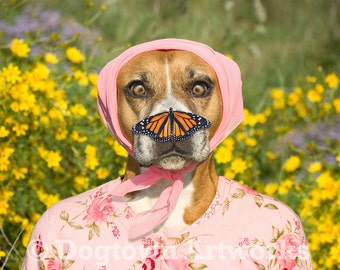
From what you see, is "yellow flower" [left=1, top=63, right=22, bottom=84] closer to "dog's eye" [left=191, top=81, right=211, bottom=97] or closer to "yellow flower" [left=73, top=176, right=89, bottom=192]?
"yellow flower" [left=73, top=176, right=89, bottom=192]

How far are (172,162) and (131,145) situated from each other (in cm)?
26

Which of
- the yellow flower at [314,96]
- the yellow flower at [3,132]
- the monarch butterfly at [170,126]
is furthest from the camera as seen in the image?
the yellow flower at [314,96]

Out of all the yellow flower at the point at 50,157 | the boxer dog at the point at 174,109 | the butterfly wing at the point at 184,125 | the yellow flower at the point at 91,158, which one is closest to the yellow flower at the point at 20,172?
the yellow flower at the point at 50,157

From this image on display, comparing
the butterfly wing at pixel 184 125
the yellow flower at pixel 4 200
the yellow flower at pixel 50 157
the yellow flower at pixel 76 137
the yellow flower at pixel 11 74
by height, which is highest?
the butterfly wing at pixel 184 125

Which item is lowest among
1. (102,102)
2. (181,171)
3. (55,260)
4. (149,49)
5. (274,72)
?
(274,72)

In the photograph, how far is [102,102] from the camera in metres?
3.11

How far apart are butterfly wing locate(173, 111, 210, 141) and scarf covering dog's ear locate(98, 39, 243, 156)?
0.23m

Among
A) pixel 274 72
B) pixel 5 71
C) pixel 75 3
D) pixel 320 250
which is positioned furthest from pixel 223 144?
pixel 75 3

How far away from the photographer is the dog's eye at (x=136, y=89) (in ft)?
9.53

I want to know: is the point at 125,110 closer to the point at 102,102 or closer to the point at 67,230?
the point at 102,102

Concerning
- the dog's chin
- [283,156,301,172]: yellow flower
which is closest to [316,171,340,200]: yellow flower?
[283,156,301,172]: yellow flower

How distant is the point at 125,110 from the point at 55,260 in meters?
0.59

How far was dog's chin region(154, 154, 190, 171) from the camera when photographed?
2740mm

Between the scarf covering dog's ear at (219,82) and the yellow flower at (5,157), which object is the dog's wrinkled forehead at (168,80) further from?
the yellow flower at (5,157)
